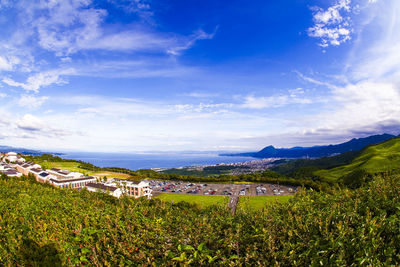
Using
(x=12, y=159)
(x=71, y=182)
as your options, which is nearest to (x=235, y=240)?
(x=71, y=182)

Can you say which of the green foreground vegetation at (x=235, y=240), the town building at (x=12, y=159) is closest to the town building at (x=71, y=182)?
the green foreground vegetation at (x=235, y=240)

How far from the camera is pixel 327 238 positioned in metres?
2.77

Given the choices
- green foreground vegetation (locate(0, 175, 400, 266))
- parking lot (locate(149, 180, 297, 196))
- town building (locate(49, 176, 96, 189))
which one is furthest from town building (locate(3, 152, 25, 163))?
green foreground vegetation (locate(0, 175, 400, 266))

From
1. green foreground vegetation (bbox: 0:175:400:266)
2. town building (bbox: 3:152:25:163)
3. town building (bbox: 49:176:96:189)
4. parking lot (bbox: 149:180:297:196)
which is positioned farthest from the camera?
town building (bbox: 3:152:25:163)

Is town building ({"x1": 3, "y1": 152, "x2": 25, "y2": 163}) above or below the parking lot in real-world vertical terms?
above

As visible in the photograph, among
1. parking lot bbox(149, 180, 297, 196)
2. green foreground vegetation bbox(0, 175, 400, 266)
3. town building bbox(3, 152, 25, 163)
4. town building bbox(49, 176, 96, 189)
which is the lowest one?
parking lot bbox(149, 180, 297, 196)

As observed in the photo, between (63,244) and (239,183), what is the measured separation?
5379cm

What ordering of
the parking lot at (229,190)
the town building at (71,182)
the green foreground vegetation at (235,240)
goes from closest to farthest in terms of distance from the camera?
the green foreground vegetation at (235,240), the town building at (71,182), the parking lot at (229,190)

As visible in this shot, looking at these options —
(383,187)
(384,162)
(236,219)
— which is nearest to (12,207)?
(236,219)

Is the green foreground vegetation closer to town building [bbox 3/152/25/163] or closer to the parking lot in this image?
the parking lot

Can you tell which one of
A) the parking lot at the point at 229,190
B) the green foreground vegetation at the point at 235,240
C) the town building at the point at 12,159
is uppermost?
the green foreground vegetation at the point at 235,240

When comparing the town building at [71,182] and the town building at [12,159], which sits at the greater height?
the town building at [12,159]

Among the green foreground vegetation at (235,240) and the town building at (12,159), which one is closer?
the green foreground vegetation at (235,240)

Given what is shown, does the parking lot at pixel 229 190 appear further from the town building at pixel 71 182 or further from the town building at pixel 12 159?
the town building at pixel 12 159
